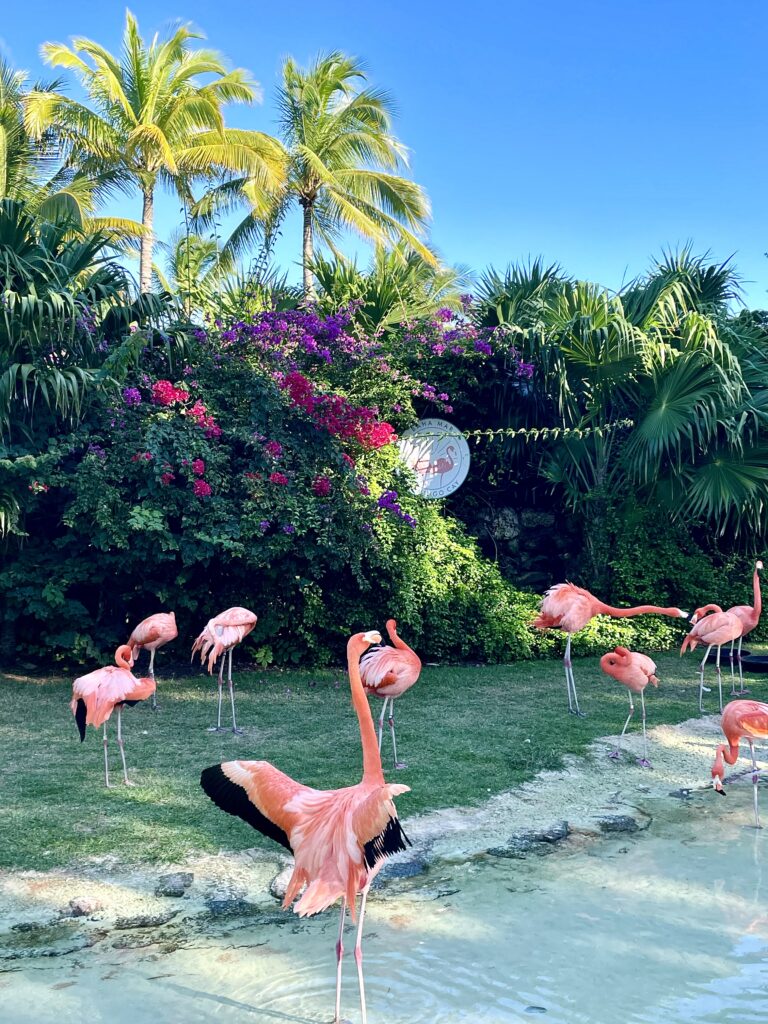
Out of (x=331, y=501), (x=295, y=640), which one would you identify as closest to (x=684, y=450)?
(x=331, y=501)

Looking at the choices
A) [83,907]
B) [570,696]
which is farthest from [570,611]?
[83,907]

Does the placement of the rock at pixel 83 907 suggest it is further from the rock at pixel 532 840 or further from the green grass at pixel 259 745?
the rock at pixel 532 840

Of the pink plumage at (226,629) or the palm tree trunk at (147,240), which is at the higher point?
the palm tree trunk at (147,240)

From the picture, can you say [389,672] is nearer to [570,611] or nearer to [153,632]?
[570,611]

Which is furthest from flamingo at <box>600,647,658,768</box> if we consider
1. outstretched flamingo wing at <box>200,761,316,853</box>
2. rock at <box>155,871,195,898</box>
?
outstretched flamingo wing at <box>200,761,316,853</box>

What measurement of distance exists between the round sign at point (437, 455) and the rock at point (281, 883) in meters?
6.81

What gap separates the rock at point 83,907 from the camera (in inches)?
148

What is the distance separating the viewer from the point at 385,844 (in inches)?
119

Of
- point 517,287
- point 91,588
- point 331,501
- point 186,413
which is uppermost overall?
point 517,287

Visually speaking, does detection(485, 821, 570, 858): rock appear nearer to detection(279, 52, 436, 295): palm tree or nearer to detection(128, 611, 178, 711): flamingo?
detection(128, 611, 178, 711): flamingo

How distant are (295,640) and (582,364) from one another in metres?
4.59

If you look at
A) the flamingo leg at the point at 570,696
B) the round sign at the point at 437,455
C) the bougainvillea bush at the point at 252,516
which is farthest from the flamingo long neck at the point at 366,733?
the round sign at the point at 437,455

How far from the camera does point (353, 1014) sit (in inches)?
128

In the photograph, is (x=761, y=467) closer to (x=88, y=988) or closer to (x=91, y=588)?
(x=91, y=588)
